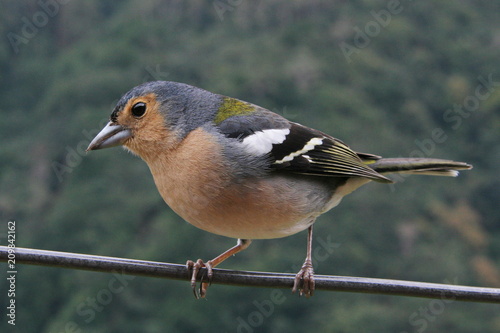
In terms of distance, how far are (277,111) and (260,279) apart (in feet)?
134

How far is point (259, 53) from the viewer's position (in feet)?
173

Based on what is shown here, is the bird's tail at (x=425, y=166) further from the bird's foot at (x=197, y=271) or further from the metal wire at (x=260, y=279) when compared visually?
the metal wire at (x=260, y=279)

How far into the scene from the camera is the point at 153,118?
5.71 m

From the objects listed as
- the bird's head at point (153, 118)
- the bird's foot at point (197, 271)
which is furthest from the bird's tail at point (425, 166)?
the bird's foot at point (197, 271)

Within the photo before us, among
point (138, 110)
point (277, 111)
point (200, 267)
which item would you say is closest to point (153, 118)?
point (138, 110)

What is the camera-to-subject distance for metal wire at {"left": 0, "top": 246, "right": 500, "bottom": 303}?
382 centimetres

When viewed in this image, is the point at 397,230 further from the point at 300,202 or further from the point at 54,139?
the point at 300,202

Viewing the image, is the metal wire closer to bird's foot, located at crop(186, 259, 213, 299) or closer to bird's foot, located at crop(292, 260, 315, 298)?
bird's foot, located at crop(186, 259, 213, 299)

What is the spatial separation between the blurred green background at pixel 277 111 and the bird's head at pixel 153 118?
98.7 ft

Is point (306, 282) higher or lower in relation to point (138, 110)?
lower

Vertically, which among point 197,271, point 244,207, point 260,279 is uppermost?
point 244,207

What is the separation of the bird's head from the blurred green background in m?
30.1

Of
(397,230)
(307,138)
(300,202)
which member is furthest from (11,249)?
(397,230)

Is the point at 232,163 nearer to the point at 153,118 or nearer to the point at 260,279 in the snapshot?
the point at 153,118
